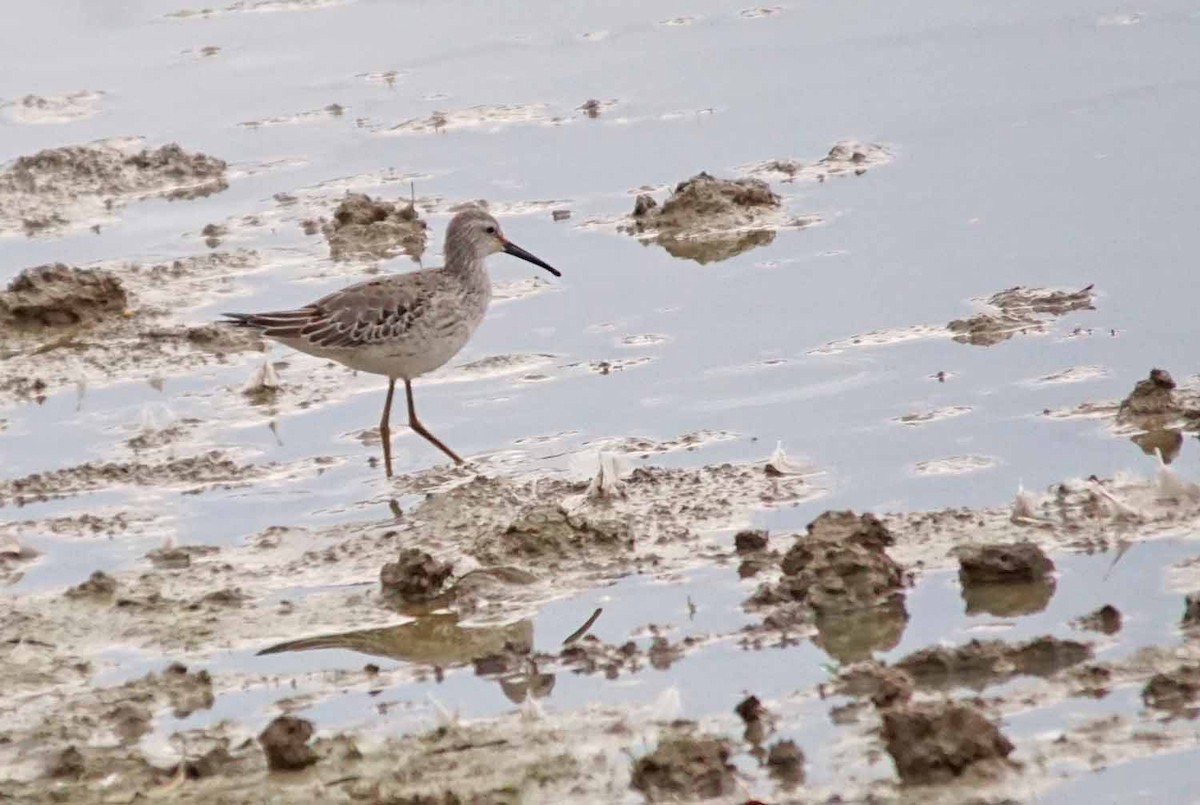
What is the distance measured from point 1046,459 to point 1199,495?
97 cm

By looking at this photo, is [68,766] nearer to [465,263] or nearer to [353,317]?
[353,317]

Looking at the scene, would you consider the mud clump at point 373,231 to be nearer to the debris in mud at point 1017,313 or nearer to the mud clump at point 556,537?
the debris in mud at point 1017,313

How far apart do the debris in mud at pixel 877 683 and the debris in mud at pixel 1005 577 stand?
730 mm

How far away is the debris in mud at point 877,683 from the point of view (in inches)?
310

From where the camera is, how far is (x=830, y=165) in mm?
15086

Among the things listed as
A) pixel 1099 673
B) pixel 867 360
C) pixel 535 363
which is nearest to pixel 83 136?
pixel 535 363

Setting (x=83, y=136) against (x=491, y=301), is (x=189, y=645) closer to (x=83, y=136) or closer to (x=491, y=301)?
(x=491, y=301)

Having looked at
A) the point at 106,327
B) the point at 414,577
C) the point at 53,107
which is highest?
the point at 53,107

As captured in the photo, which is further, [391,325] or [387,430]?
[391,325]

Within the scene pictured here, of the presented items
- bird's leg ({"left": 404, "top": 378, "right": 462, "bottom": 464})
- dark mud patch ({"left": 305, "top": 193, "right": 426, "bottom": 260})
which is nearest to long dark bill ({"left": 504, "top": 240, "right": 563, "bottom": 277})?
bird's leg ({"left": 404, "top": 378, "right": 462, "bottom": 464})

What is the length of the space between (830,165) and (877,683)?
743 cm

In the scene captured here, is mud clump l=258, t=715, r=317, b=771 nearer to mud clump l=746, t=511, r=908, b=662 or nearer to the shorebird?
mud clump l=746, t=511, r=908, b=662

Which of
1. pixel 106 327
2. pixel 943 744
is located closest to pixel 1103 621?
pixel 943 744

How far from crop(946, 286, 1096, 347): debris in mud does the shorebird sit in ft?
8.47
